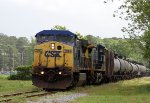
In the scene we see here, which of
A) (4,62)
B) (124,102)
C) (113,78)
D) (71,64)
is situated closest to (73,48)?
(71,64)

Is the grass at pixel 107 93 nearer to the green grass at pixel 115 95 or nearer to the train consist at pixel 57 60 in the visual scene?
the green grass at pixel 115 95

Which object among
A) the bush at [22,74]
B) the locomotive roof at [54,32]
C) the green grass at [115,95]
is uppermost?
the locomotive roof at [54,32]

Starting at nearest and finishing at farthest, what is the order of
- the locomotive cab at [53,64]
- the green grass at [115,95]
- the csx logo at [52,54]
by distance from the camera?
the green grass at [115,95] < the locomotive cab at [53,64] < the csx logo at [52,54]

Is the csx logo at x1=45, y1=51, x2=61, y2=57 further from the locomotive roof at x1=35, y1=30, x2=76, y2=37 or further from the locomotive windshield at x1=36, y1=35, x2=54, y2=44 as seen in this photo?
the locomotive roof at x1=35, y1=30, x2=76, y2=37

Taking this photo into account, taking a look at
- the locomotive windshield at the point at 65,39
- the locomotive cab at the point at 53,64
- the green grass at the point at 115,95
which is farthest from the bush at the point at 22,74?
the locomotive cab at the point at 53,64

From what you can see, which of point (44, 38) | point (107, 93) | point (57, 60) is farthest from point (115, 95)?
point (44, 38)

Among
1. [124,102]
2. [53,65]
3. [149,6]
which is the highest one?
[149,6]

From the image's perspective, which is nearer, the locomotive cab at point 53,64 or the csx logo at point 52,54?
the locomotive cab at point 53,64

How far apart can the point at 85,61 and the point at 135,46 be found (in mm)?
4310

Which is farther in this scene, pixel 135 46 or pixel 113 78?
pixel 113 78

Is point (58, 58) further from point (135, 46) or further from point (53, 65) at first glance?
point (135, 46)

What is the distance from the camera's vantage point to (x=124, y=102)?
65.7ft

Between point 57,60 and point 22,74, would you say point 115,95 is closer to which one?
point 57,60

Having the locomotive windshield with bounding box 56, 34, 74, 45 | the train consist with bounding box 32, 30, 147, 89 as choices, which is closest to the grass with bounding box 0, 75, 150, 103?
the train consist with bounding box 32, 30, 147, 89
